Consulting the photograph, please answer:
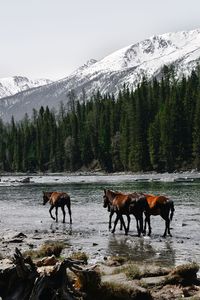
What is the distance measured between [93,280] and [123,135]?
11613cm

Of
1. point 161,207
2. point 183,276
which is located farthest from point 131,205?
point 183,276

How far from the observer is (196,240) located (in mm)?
23562

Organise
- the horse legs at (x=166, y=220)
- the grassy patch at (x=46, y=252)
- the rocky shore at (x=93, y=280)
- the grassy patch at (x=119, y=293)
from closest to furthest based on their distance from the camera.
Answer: the rocky shore at (x=93, y=280), the grassy patch at (x=119, y=293), the grassy patch at (x=46, y=252), the horse legs at (x=166, y=220)

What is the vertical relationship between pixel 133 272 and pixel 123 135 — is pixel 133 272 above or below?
below

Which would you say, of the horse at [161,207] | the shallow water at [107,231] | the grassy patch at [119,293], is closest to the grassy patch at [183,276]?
the grassy patch at [119,293]

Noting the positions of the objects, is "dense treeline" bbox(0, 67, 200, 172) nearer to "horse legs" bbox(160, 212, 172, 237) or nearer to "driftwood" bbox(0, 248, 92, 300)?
"horse legs" bbox(160, 212, 172, 237)

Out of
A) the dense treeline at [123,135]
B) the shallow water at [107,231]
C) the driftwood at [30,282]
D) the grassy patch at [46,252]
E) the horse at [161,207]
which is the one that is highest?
the dense treeline at [123,135]

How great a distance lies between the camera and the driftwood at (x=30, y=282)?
10.9 meters

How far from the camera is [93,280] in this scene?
12320mm

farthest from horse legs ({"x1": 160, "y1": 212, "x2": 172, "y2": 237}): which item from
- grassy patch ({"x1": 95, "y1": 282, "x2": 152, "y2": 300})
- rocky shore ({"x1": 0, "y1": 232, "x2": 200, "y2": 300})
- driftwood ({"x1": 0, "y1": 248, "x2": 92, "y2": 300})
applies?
driftwood ({"x1": 0, "y1": 248, "x2": 92, "y2": 300})

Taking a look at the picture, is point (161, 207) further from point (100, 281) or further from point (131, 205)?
point (100, 281)

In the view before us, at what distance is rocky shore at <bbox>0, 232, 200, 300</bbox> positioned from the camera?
36.4 ft

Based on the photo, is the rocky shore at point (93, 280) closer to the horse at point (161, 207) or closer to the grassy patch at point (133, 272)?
the grassy patch at point (133, 272)

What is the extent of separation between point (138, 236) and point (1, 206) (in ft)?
74.5
